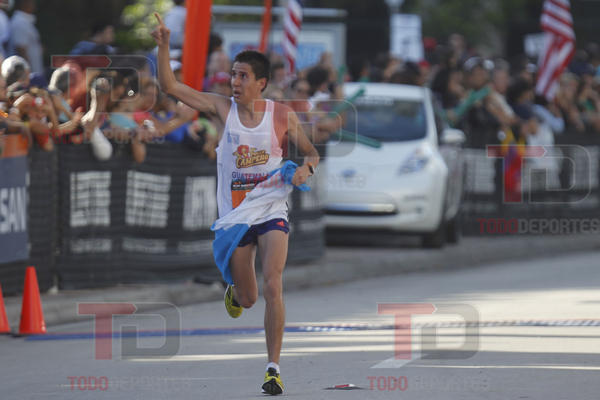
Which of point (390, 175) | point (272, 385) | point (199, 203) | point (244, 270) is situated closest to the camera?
point (272, 385)

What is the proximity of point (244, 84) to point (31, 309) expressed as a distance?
3.34m

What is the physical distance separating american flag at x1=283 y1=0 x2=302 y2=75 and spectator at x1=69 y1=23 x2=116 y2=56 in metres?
4.61

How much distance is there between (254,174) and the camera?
801cm

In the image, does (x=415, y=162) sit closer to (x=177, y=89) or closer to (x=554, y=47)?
(x=554, y=47)

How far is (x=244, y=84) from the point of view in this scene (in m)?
8.05

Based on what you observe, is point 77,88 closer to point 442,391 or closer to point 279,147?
point 279,147

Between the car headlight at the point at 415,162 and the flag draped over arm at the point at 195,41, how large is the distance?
12.8 ft

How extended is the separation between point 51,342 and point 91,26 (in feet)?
16.1

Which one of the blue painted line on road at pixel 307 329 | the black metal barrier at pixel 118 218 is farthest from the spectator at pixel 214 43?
the blue painted line on road at pixel 307 329

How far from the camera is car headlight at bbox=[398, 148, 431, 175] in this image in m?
16.4

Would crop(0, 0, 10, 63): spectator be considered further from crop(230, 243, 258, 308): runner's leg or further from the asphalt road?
crop(230, 243, 258, 308): runner's leg

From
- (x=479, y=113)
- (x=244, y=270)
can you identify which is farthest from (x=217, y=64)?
(x=244, y=270)

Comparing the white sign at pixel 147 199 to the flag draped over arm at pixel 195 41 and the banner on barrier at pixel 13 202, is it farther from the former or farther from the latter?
the banner on barrier at pixel 13 202

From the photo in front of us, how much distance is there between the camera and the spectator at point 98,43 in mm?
13570
